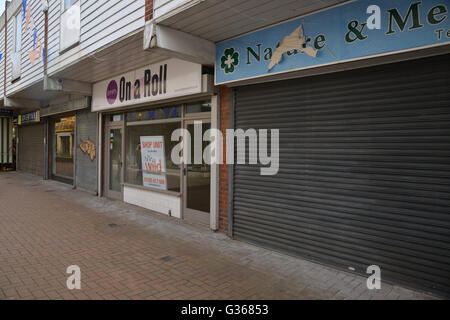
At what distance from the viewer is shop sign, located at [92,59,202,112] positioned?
5.99 meters

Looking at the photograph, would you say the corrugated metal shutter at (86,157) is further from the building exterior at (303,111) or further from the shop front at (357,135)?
the shop front at (357,135)

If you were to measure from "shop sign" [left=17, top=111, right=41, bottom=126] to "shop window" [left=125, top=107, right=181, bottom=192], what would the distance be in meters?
8.00

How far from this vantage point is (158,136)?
24.4ft

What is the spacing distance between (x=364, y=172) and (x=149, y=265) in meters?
3.18

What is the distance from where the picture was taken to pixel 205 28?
16.1ft

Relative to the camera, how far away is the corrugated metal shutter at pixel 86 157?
995 cm

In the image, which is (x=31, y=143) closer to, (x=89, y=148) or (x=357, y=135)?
(x=89, y=148)

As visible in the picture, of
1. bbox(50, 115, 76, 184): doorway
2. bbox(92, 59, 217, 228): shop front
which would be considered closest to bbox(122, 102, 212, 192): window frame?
bbox(92, 59, 217, 228): shop front

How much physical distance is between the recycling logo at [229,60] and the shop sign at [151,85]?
1.94ft

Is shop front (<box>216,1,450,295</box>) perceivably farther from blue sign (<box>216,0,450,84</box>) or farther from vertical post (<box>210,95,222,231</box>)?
vertical post (<box>210,95,222,231</box>)

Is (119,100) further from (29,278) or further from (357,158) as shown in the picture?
(357,158)
